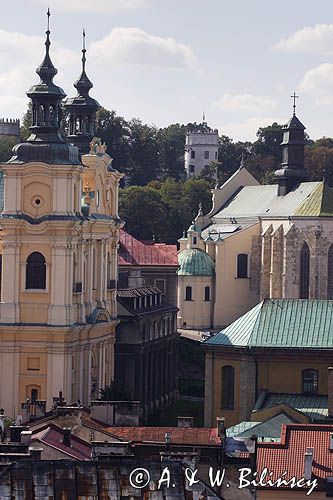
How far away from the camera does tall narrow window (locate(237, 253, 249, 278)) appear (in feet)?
397

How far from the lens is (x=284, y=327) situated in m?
67.0

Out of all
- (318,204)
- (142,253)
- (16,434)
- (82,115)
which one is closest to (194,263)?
(318,204)

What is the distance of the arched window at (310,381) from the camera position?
6469cm

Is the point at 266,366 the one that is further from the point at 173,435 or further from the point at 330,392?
the point at 173,435

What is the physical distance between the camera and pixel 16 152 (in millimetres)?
76062

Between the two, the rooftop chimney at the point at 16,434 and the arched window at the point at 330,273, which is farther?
the arched window at the point at 330,273

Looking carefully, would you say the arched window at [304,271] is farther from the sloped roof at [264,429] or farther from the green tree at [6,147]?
the sloped roof at [264,429]

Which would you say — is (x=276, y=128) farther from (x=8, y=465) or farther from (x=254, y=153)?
(x=8, y=465)

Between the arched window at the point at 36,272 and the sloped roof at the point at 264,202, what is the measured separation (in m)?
42.0

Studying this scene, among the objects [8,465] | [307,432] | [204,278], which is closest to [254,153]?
[204,278]

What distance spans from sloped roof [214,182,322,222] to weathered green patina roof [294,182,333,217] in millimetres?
156

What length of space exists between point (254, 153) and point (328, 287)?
71.4 metres

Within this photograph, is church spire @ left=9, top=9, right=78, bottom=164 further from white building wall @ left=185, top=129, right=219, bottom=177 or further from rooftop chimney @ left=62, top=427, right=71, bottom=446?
white building wall @ left=185, top=129, right=219, bottom=177

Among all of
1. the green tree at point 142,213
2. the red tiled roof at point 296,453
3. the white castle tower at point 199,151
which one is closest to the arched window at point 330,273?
the green tree at point 142,213
